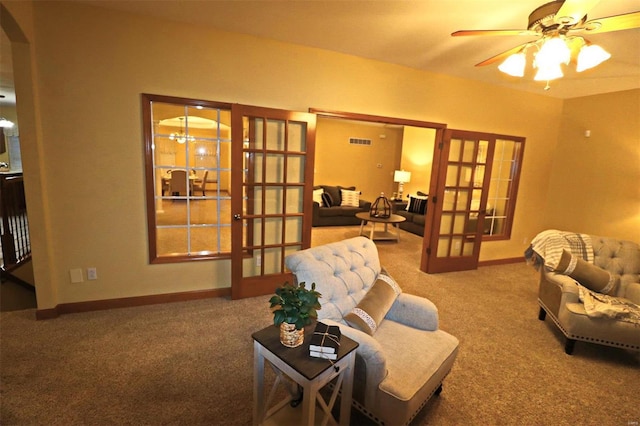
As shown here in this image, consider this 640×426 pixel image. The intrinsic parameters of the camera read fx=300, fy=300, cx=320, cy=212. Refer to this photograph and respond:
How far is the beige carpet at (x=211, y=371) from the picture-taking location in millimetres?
1768

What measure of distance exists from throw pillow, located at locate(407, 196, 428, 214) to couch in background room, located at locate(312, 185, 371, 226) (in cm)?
104

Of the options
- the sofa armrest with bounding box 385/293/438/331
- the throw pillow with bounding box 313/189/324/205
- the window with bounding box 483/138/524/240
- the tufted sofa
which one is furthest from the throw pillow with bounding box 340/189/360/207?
the sofa armrest with bounding box 385/293/438/331

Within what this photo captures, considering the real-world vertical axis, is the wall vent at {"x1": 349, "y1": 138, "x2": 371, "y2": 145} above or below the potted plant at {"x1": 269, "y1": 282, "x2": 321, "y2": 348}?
above

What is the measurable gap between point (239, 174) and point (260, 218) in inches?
21.5

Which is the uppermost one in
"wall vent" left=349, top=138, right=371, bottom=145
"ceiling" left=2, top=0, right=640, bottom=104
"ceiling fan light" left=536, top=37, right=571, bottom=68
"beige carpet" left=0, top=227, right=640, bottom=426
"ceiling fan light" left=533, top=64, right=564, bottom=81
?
"ceiling" left=2, top=0, right=640, bottom=104

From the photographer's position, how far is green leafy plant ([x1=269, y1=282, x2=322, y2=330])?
1384mm

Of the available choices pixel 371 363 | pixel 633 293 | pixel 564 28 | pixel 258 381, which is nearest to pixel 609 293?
pixel 633 293

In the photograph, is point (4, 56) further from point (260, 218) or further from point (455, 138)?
point (455, 138)

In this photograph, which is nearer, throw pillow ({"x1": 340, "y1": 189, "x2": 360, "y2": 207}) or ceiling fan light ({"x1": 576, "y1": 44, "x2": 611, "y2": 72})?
ceiling fan light ({"x1": 576, "y1": 44, "x2": 611, "y2": 72})

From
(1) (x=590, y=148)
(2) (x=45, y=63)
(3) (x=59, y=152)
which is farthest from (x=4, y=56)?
(1) (x=590, y=148)

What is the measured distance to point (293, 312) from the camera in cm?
138

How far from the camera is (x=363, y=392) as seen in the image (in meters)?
1.57

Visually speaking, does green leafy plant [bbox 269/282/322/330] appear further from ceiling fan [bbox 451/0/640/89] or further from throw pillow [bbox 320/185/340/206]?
throw pillow [bbox 320/185/340/206]

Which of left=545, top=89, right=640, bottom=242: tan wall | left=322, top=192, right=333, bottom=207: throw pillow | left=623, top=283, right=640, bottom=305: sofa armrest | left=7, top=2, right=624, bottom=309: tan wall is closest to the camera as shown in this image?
left=7, top=2, right=624, bottom=309: tan wall
